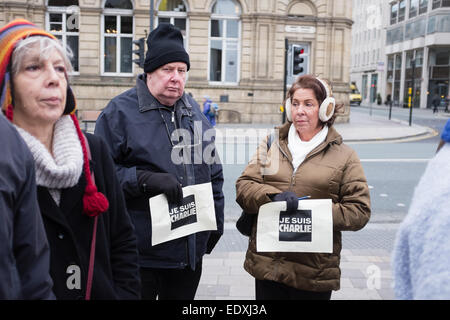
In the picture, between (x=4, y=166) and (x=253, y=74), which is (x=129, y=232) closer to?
(x=4, y=166)

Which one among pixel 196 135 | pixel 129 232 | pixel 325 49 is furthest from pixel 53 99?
pixel 325 49

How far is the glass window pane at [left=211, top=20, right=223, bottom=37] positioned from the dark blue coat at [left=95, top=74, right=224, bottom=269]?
67.7ft

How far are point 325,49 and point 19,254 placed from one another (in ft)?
75.6

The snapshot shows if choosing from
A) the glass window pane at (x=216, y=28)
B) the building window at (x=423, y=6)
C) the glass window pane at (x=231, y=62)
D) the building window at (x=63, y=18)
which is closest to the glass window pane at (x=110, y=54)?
the building window at (x=63, y=18)

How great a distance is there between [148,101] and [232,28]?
68.6ft

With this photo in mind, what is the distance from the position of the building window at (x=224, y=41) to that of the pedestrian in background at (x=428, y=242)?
21.9 meters

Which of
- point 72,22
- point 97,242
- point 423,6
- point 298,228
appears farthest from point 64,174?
point 423,6

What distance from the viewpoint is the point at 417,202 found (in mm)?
1398

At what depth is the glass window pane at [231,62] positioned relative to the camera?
22.8 m

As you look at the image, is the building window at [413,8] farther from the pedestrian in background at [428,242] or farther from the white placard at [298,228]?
the pedestrian in background at [428,242]

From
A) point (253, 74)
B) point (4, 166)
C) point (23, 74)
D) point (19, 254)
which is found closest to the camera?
point (4, 166)

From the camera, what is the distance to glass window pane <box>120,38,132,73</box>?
2245 cm

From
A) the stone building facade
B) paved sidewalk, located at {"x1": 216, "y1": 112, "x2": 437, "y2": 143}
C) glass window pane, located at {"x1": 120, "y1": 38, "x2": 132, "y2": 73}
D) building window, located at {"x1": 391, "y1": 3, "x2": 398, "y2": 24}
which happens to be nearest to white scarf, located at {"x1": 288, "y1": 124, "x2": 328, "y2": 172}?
paved sidewalk, located at {"x1": 216, "y1": 112, "x2": 437, "y2": 143}

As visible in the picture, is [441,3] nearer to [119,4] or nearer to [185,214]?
[119,4]
